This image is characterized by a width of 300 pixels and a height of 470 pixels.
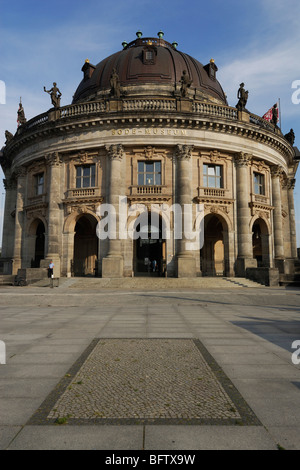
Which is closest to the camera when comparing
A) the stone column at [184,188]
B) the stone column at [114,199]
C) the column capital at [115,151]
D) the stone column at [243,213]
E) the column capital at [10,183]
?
the stone column at [114,199]

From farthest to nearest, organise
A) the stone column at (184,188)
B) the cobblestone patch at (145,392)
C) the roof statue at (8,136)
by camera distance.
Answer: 1. the roof statue at (8,136)
2. the stone column at (184,188)
3. the cobblestone patch at (145,392)

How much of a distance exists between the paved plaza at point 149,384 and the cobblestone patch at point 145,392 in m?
0.01

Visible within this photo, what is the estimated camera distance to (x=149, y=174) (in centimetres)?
2602

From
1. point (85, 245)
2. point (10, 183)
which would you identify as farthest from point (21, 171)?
point (85, 245)

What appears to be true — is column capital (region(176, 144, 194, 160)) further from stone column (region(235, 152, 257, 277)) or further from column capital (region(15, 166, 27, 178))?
column capital (region(15, 166, 27, 178))

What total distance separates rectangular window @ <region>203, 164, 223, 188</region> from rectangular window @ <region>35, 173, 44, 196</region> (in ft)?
48.9

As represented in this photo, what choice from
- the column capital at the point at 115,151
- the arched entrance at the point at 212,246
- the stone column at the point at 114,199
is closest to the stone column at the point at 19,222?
the stone column at the point at 114,199

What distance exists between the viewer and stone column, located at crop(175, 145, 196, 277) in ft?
77.5

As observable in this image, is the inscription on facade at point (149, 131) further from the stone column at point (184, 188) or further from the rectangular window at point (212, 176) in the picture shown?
the rectangular window at point (212, 176)

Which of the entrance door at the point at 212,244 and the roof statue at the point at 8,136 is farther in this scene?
the roof statue at the point at 8,136

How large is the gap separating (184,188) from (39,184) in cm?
1395

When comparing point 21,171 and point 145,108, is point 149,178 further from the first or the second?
point 21,171

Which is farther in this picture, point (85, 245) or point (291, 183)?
point (291, 183)

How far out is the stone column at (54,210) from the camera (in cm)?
2597
